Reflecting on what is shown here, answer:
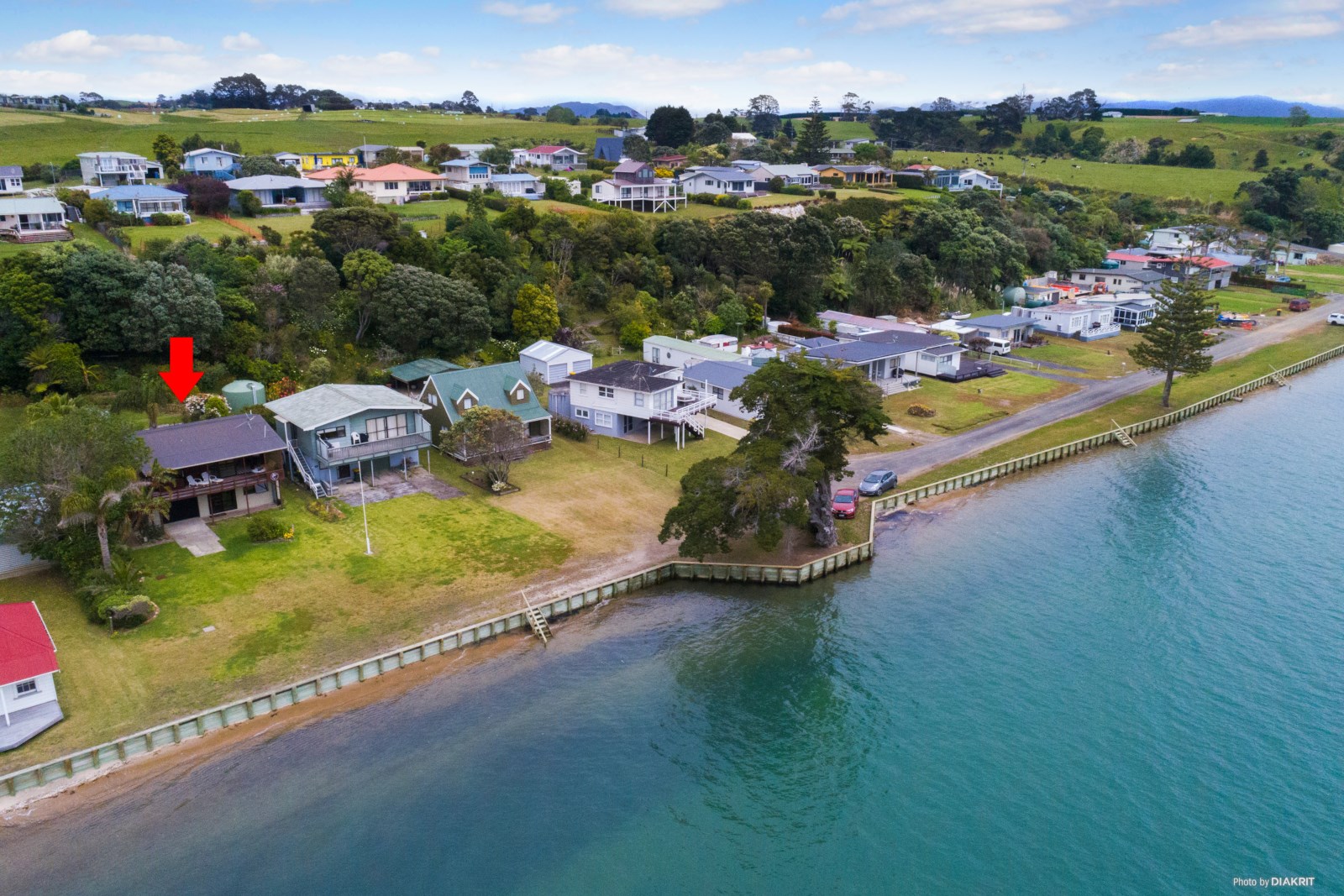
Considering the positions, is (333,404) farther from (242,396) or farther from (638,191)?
(638,191)

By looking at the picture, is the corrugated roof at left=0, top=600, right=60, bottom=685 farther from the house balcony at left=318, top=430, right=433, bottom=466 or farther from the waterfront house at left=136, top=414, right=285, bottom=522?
the house balcony at left=318, top=430, right=433, bottom=466

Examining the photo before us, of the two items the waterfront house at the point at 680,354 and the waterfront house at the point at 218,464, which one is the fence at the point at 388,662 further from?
the waterfront house at the point at 680,354

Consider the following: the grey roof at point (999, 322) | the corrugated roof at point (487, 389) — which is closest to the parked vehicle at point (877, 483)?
the corrugated roof at point (487, 389)

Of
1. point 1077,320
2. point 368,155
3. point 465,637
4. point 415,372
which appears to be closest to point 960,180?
point 1077,320

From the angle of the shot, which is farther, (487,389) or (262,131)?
(262,131)

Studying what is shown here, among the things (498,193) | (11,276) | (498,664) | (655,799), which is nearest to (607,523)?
(498,664)

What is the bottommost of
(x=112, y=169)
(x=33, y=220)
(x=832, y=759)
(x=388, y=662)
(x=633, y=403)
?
(x=832, y=759)
